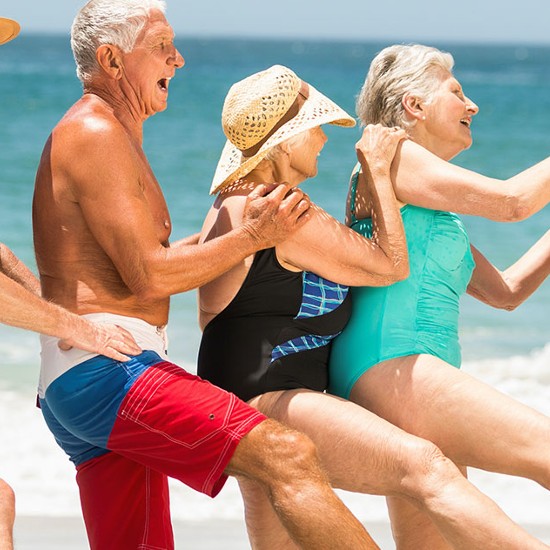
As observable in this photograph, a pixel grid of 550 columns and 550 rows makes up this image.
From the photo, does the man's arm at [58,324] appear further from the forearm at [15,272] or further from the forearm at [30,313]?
the forearm at [15,272]

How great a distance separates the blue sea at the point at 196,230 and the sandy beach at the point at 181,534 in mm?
618

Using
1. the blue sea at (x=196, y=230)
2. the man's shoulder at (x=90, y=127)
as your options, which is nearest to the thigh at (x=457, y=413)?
the man's shoulder at (x=90, y=127)

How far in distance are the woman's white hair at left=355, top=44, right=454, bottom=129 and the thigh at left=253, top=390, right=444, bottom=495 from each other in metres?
0.93

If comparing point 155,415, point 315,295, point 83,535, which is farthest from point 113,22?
point 83,535

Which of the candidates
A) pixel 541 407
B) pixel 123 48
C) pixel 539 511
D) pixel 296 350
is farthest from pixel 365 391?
pixel 541 407

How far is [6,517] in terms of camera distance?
9.23 feet

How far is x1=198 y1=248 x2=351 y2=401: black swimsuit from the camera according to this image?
3.10m

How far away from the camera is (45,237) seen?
3.05 m

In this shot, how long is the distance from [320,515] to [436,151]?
1.23m

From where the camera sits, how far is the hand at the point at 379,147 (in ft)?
10.6

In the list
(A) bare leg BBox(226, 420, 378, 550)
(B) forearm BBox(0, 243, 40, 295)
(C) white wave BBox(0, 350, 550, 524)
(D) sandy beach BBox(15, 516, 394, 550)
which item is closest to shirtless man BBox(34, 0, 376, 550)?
(A) bare leg BBox(226, 420, 378, 550)

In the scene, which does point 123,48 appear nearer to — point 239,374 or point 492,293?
point 239,374

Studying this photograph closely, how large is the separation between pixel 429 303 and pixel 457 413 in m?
0.34

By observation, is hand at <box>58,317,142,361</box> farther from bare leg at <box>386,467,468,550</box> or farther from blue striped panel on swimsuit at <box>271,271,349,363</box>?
bare leg at <box>386,467,468,550</box>
